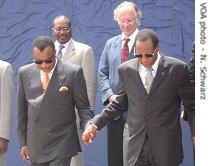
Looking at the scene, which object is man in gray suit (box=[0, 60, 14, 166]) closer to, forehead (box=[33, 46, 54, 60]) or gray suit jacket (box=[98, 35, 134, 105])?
forehead (box=[33, 46, 54, 60])

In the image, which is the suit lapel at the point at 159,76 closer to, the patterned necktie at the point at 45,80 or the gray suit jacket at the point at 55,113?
the gray suit jacket at the point at 55,113

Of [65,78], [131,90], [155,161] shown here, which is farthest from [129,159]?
[65,78]

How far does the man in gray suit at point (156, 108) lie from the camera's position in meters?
4.05

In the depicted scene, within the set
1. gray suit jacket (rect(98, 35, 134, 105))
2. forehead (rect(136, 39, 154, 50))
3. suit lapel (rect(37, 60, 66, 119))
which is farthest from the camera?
gray suit jacket (rect(98, 35, 134, 105))

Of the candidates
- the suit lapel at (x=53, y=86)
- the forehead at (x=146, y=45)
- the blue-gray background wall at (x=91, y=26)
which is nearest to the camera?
the forehead at (x=146, y=45)

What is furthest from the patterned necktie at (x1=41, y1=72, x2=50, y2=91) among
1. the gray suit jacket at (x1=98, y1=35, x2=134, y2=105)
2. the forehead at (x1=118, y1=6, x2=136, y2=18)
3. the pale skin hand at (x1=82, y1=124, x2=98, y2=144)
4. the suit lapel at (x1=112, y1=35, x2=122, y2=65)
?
the forehead at (x1=118, y1=6, x2=136, y2=18)

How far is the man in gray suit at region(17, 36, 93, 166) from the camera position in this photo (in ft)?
13.9

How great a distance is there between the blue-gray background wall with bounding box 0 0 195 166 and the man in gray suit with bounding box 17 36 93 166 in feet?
7.80

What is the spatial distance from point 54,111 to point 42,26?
2.89 m

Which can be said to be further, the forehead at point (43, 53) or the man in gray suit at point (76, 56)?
the man in gray suit at point (76, 56)

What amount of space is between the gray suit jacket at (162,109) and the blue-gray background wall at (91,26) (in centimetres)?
236

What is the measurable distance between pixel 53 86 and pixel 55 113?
0.70 feet

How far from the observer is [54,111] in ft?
13.9

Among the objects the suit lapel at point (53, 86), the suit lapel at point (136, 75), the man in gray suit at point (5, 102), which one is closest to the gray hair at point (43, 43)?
the suit lapel at point (53, 86)
